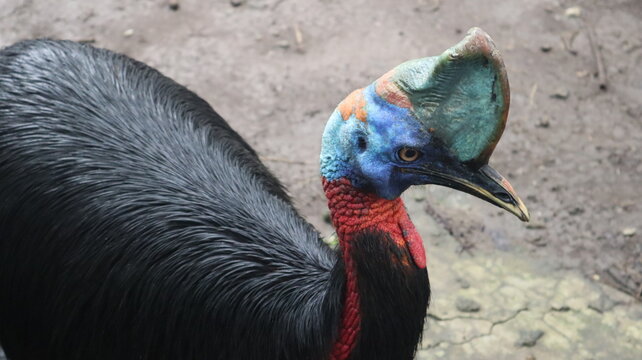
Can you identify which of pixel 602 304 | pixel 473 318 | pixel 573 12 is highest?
pixel 573 12

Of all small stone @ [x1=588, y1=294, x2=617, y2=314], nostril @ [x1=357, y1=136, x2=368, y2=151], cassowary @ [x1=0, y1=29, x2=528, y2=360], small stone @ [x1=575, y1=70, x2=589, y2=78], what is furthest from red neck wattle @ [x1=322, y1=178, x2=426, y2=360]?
small stone @ [x1=575, y1=70, x2=589, y2=78]

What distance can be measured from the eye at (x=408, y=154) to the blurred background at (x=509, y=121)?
172 cm

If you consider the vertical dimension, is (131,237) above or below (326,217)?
above

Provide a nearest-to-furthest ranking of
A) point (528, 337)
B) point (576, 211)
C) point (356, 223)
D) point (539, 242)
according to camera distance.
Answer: point (356, 223), point (528, 337), point (539, 242), point (576, 211)

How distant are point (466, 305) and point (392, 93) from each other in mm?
1993

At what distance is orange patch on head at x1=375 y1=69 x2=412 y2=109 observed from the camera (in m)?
2.12

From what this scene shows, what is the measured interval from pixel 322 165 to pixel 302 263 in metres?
0.46

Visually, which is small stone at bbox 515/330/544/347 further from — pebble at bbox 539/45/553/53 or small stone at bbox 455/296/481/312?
pebble at bbox 539/45/553/53

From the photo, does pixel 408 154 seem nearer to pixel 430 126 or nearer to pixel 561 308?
pixel 430 126

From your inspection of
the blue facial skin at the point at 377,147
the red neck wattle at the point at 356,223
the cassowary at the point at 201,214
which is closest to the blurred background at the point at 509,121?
the cassowary at the point at 201,214

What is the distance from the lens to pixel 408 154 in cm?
218

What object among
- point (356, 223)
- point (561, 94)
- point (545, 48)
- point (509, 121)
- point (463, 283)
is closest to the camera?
point (356, 223)

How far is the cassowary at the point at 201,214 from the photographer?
216 cm

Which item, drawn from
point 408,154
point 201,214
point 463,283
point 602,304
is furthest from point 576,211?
point 408,154
